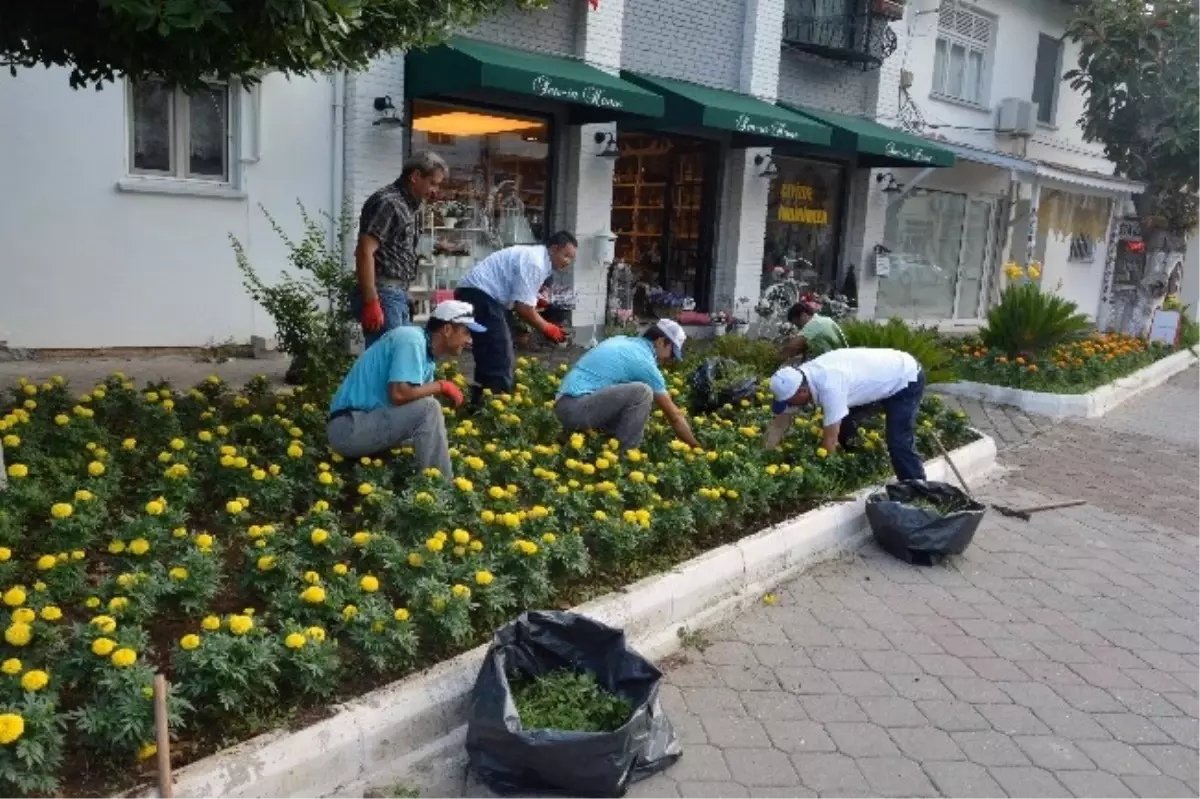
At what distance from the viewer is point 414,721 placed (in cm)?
→ 330

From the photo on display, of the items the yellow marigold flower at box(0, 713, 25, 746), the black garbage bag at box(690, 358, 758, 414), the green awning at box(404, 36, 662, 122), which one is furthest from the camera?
the green awning at box(404, 36, 662, 122)

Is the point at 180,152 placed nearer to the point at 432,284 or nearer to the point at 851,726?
the point at 432,284

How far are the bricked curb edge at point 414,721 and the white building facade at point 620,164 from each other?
17.1 ft

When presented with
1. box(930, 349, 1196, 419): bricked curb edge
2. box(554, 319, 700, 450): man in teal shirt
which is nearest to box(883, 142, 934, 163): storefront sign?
box(930, 349, 1196, 419): bricked curb edge

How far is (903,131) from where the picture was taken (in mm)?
15773

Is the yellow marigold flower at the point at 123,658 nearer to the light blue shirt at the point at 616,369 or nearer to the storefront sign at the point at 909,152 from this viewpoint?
the light blue shirt at the point at 616,369

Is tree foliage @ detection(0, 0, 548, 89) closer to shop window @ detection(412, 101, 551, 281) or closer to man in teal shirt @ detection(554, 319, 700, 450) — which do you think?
man in teal shirt @ detection(554, 319, 700, 450)

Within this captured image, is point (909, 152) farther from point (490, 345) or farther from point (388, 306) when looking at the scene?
point (388, 306)

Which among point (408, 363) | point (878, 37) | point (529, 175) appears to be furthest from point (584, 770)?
point (878, 37)

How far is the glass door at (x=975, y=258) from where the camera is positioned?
1875cm

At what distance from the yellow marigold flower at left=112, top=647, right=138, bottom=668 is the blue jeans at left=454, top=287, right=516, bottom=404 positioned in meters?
4.05

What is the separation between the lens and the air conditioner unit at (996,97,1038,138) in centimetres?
1755

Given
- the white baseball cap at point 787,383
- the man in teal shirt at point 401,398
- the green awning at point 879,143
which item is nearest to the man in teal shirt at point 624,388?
the white baseball cap at point 787,383

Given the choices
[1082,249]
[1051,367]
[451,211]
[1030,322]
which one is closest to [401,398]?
[451,211]
